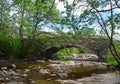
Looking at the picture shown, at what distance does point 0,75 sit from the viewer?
70.4 ft

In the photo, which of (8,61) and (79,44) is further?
(79,44)

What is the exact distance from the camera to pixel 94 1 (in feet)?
42.2

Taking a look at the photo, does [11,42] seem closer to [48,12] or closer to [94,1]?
[48,12]

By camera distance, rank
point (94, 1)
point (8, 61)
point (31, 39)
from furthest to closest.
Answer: point (31, 39) → point (8, 61) → point (94, 1)

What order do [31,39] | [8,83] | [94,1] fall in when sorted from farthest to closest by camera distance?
[31,39]
[8,83]
[94,1]

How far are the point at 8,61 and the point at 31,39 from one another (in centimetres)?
501

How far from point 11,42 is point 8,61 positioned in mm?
2796

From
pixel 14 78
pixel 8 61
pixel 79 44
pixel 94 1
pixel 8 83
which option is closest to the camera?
pixel 94 1

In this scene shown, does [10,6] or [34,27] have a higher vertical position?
[10,6]

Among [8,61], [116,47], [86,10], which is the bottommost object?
[8,61]

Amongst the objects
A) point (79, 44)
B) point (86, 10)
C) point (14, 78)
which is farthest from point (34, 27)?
point (86, 10)

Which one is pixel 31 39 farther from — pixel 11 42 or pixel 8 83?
pixel 8 83

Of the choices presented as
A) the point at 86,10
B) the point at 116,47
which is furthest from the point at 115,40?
the point at 86,10

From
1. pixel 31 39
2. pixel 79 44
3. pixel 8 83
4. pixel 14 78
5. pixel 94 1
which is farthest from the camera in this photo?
pixel 79 44
